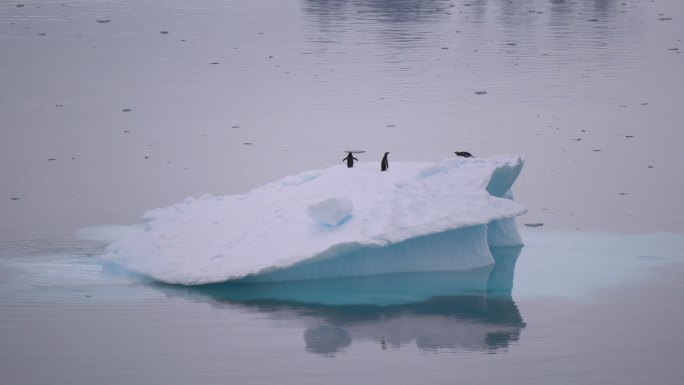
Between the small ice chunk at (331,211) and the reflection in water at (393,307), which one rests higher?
the small ice chunk at (331,211)

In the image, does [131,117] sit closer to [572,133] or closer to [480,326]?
[572,133]

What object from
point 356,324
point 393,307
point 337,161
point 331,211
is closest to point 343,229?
point 331,211

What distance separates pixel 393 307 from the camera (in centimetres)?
1043

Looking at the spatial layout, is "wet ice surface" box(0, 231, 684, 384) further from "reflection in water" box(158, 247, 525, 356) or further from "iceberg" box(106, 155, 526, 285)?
"iceberg" box(106, 155, 526, 285)

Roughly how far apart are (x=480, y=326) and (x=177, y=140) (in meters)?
7.97

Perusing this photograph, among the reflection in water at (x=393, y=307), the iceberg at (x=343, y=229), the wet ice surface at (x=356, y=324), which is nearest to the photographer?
the wet ice surface at (x=356, y=324)

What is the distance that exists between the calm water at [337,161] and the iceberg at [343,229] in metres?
0.19

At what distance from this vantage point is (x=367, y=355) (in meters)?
9.31

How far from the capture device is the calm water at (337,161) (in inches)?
370

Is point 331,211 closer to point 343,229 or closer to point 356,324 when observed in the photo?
point 343,229

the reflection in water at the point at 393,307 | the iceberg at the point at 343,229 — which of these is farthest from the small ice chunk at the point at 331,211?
the reflection in water at the point at 393,307

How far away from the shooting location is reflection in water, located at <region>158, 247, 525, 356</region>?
382 inches

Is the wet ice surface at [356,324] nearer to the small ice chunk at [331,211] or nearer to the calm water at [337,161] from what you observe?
the calm water at [337,161]

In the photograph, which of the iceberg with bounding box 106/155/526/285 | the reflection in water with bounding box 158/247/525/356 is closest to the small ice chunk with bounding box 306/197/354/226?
the iceberg with bounding box 106/155/526/285
